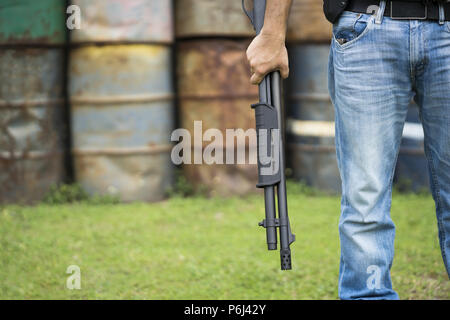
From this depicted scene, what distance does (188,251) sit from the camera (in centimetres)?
349

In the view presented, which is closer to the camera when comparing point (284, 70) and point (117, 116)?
point (284, 70)

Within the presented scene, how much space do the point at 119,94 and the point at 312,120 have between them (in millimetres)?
1642

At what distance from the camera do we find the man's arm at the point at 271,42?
6.10 feet

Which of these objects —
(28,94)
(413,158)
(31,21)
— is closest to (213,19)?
(31,21)

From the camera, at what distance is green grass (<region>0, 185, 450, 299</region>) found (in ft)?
9.55

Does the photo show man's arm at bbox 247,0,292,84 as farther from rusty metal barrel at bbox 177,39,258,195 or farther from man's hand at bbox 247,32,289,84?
rusty metal barrel at bbox 177,39,258,195

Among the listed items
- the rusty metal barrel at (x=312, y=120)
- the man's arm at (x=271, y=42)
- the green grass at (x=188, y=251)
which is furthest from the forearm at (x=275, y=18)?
the rusty metal barrel at (x=312, y=120)

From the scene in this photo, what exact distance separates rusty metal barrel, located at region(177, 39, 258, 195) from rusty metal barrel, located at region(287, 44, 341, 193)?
0.45m

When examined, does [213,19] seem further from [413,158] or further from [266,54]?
[266,54]

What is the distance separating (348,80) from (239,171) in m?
3.19

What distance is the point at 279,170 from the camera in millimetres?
1988

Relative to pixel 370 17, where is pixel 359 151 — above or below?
below
